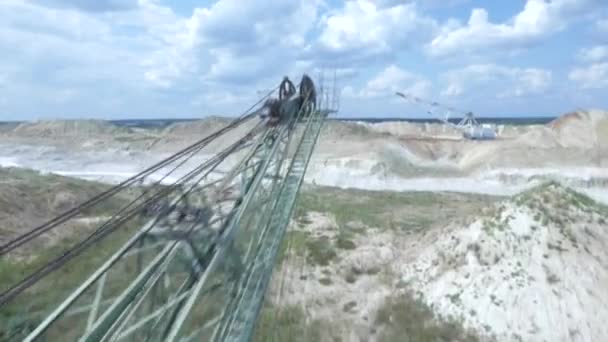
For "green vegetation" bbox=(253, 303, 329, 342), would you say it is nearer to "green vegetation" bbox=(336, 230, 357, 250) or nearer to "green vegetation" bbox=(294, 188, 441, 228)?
"green vegetation" bbox=(336, 230, 357, 250)

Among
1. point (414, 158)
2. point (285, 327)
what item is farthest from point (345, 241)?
point (414, 158)

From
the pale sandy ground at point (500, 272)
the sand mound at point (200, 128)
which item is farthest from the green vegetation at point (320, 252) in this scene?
the sand mound at point (200, 128)

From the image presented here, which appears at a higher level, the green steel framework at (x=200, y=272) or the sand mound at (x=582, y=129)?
the sand mound at (x=582, y=129)

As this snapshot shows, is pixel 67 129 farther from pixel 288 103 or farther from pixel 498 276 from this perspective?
pixel 498 276

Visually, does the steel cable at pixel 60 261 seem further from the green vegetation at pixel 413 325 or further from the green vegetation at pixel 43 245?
the green vegetation at pixel 413 325

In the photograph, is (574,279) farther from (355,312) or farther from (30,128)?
(30,128)
